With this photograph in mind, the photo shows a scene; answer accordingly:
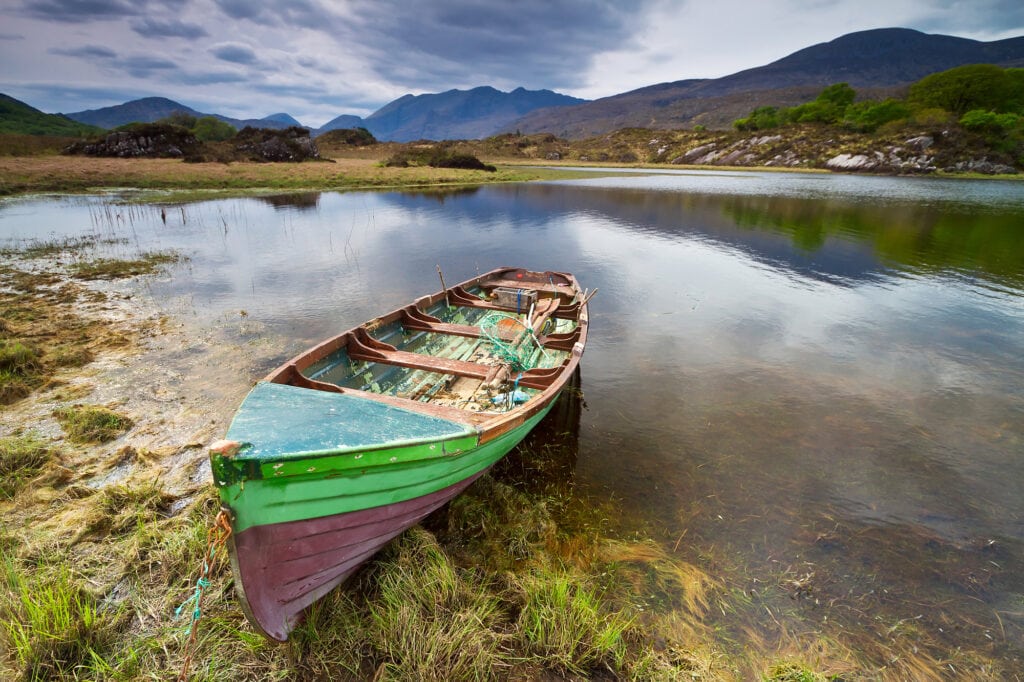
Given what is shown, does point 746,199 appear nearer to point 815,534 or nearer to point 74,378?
point 815,534

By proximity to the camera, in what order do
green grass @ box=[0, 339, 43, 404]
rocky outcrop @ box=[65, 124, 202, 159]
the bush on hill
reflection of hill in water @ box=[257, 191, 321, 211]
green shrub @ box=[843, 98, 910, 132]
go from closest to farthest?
green grass @ box=[0, 339, 43, 404] < reflection of hill in water @ box=[257, 191, 321, 211] < rocky outcrop @ box=[65, 124, 202, 159] < green shrub @ box=[843, 98, 910, 132] < the bush on hill

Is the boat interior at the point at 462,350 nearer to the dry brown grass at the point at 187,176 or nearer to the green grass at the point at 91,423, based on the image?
the green grass at the point at 91,423

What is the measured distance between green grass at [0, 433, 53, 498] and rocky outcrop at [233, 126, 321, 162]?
68361 mm

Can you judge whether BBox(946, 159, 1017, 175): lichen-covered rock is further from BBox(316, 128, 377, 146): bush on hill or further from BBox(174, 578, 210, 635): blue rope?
BBox(316, 128, 377, 146): bush on hill

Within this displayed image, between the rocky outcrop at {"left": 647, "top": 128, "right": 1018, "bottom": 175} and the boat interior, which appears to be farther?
the rocky outcrop at {"left": 647, "top": 128, "right": 1018, "bottom": 175}

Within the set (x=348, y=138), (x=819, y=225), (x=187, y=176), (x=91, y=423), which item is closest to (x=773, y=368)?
(x=91, y=423)

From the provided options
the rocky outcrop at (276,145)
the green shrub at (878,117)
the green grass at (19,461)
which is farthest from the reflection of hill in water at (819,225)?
the green shrub at (878,117)

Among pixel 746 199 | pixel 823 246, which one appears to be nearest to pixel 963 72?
pixel 746 199

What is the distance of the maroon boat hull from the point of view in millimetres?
3369

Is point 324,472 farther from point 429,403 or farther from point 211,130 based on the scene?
point 211,130

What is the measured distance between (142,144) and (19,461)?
71.9m

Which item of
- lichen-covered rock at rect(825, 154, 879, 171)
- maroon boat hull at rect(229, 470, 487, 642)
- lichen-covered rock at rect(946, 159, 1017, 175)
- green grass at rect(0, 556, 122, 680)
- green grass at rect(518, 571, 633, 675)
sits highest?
lichen-covered rock at rect(825, 154, 879, 171)

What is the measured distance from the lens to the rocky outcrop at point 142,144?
55625mm

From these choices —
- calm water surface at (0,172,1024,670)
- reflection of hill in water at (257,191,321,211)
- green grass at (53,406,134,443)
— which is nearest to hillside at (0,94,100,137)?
reflection of hill in water at (257,191,321,211)
